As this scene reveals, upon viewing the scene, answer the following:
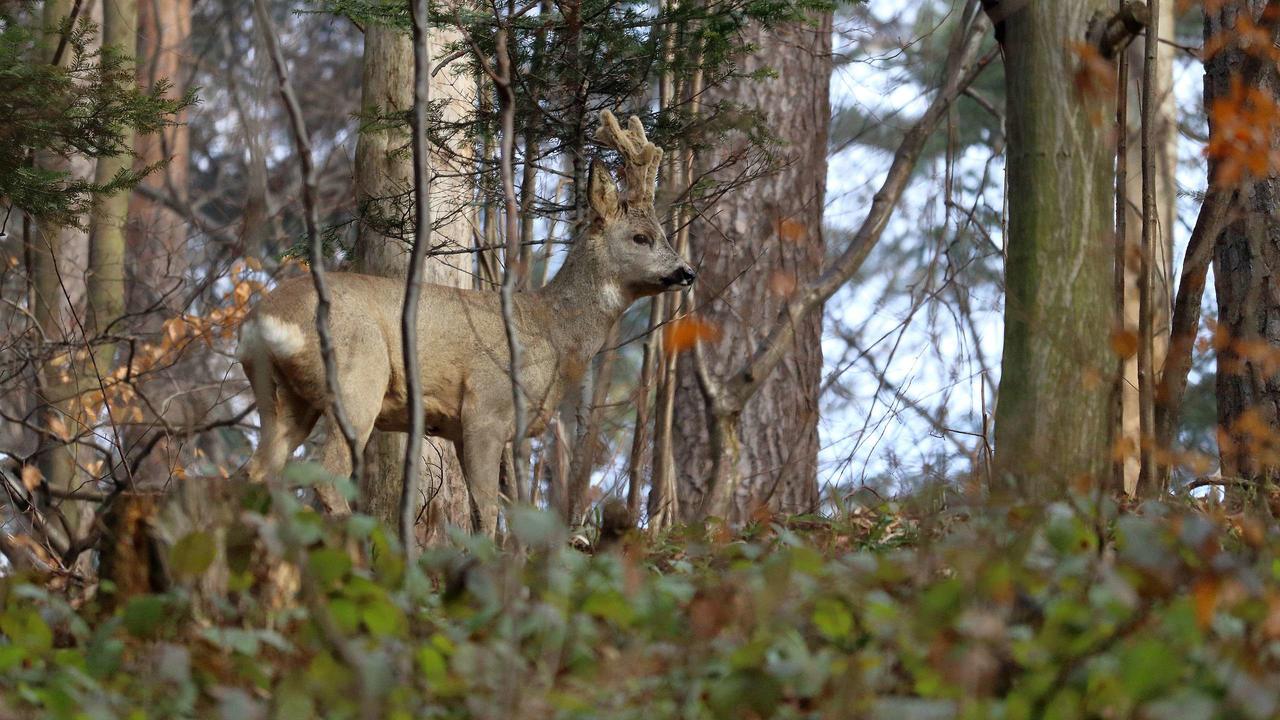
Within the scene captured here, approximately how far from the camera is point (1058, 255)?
17.9 ft

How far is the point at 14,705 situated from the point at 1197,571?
3007 mm

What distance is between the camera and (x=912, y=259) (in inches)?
923

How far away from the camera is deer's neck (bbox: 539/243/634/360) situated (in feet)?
26.1

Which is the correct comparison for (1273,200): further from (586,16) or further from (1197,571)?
(1197,571)

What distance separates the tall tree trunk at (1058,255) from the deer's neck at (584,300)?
2.97m

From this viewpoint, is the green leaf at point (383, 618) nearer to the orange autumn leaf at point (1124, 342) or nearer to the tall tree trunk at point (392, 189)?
the orange autumn leaf at point (1124, 342)

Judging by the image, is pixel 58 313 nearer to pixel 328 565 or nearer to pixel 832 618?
pixel 328 565

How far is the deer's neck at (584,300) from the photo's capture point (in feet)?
26.1

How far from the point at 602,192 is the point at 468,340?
4.18 ft

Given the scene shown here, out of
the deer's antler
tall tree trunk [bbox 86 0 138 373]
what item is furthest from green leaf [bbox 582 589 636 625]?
tall tree trunk [bbox 86 0 138 373]

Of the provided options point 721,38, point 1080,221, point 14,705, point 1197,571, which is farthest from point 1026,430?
point 14,705

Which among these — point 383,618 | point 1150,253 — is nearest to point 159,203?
point 1150,253

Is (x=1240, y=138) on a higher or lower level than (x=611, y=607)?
higher

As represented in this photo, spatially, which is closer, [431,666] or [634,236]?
[431,666]
